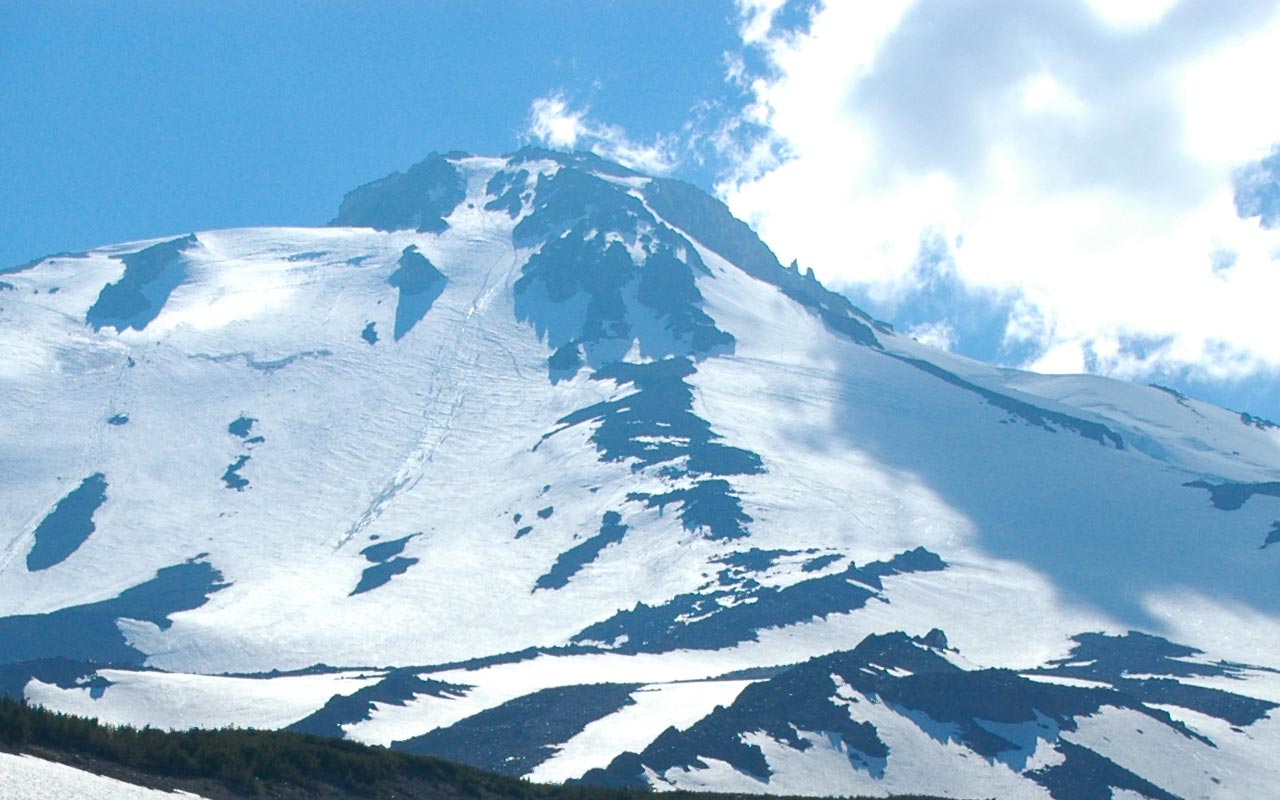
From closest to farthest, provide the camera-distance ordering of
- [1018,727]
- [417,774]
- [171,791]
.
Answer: [171,791]
[417,774]
[1018,727]

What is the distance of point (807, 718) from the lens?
403 feet

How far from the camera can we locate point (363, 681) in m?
161

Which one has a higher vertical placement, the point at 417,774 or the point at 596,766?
the point at 417,774

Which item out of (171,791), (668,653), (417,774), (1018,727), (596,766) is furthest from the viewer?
(668,653)

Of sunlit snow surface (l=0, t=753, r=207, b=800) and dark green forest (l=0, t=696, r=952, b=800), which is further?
dark green forest (l=0, t=696, r=952, b=800)

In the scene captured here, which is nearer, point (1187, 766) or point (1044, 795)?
point (1044, 795)

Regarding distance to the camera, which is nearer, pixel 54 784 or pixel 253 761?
pixel 54 784

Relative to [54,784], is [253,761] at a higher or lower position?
lower

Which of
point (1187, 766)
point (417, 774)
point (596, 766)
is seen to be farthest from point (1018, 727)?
point (417, 774)

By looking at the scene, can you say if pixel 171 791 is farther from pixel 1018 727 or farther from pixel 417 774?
pixel 1018 727

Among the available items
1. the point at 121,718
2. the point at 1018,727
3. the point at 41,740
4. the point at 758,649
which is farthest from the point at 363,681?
the point at 41,740

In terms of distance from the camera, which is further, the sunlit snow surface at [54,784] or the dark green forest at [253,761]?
the dark green forest at [253,761]

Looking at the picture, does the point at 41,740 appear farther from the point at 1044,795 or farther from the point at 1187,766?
the point at 1187,766

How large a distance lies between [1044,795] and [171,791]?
81889 millimetres
